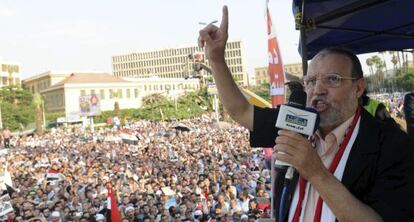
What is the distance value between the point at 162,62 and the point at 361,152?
146 m

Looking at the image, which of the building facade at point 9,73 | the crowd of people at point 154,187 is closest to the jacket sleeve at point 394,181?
the crowd of people at point 154,187

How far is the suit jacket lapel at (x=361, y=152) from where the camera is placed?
1.25 metres

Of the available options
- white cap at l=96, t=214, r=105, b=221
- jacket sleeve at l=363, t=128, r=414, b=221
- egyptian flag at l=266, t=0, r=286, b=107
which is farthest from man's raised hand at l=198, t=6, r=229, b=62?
white cap at l=96, t=214, r=105, b=221

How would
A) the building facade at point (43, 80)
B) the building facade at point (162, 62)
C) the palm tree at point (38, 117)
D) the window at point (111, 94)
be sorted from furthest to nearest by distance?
1. the building facade at point (162, 62)
2. the building facade at point (43, 80)
3. the window at point (111, 94)
4. the palm tree at point (38, 117)

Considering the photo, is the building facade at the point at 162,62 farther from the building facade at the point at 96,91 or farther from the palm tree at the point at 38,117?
the palm tree at the point at 38,117

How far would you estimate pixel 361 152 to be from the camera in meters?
1.26

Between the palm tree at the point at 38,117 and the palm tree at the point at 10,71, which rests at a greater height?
the palm tree at the point at 10,71

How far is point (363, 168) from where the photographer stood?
1240 mm

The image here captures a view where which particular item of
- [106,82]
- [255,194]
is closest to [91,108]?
[106,82]

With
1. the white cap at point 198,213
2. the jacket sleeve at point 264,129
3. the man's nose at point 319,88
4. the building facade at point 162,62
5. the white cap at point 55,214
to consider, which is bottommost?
the white cap at point 198,213

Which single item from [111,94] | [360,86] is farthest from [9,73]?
[360,86]

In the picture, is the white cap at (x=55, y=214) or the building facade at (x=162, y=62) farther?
the building facade at (x=162, y=62)

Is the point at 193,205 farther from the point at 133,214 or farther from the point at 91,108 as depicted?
the point at 91,108

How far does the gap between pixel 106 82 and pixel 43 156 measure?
257 feet
